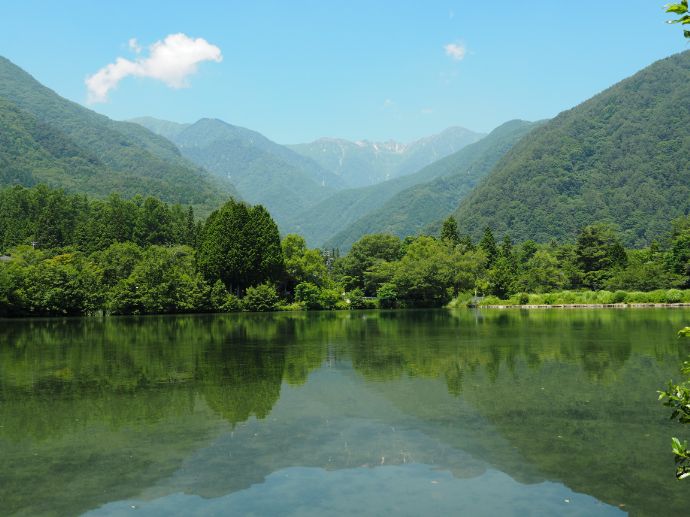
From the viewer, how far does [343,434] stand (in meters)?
11.1

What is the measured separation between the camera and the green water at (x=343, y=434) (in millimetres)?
7828

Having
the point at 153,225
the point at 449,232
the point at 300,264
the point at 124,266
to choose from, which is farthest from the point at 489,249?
the point at 153,225

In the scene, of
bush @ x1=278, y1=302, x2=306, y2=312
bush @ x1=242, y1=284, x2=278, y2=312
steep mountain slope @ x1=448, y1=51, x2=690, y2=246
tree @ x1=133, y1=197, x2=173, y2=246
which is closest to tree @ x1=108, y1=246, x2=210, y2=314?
bush @ x1=242, y1=284, x2=278, y2=312

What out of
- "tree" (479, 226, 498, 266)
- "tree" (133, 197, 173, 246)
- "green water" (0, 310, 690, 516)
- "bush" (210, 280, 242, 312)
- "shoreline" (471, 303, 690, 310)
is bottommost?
"shoreline" (471, 303, 690, 310)

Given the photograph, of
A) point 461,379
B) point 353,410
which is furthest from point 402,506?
point 461,379

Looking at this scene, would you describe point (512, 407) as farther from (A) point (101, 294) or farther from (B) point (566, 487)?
(A) point (101, 294)

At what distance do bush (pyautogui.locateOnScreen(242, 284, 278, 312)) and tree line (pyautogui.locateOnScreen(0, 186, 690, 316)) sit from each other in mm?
109

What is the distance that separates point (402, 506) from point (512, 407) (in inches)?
242

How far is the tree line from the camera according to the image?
5750cm

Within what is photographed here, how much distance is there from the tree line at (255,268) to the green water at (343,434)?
36.0 meters

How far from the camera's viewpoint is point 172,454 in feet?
32.5

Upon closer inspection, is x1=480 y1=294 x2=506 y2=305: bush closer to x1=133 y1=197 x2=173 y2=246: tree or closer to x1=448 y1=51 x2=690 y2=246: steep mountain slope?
x1=133 y1=197 x2=173 y2=246: tree

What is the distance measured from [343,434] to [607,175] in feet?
570

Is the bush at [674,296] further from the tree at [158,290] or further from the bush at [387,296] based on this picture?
the tree at [158,290]
